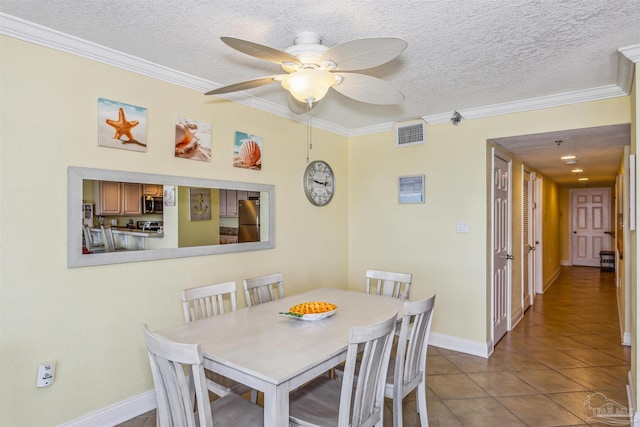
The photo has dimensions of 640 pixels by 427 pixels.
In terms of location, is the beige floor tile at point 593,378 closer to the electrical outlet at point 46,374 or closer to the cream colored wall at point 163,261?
the cream colored wall at point 163,261

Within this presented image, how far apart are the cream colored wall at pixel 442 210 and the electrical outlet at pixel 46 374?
2.93m

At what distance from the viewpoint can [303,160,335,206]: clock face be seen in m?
3.69

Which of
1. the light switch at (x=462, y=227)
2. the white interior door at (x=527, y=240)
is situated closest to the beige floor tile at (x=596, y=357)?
the white interior door at (x=527, y=240)

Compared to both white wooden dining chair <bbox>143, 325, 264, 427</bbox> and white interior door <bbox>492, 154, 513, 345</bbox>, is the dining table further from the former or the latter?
white interior door <bbox>492, 154, 513, 345</bbox>

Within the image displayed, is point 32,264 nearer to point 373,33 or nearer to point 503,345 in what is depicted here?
point 373,33

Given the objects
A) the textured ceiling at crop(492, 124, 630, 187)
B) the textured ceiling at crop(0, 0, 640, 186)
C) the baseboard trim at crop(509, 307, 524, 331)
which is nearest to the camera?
the textured ceiling at crop(0, 0, 640, 186)

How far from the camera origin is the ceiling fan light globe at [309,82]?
1789mm

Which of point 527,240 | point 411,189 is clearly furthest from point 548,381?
point 527,240

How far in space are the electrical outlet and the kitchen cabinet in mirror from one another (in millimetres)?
560

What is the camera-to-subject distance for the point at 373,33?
6.46ft

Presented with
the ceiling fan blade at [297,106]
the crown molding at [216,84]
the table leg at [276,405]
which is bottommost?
the table leg at [276,405]

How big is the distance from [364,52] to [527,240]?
4599 millimetres

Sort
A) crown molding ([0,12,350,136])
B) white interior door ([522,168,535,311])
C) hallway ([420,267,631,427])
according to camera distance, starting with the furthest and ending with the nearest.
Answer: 1. white interior door ([522,168,535,311])
2. hallway ([420,267,631,427])
3. crown molding ([0,12,350,136])

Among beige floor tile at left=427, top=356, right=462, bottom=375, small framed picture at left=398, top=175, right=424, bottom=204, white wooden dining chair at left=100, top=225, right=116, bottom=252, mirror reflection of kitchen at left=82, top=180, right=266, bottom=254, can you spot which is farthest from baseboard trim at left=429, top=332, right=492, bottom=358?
white wooden dining chair at left=100, top=225, right=116, bottom=252
